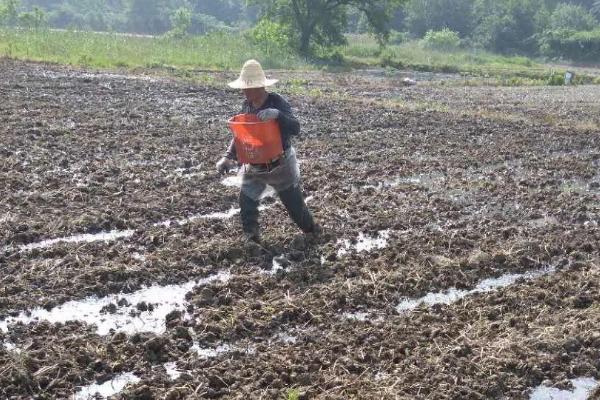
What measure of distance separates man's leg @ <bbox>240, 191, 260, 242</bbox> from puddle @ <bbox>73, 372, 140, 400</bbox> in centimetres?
240

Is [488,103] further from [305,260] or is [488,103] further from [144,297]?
[144,297]

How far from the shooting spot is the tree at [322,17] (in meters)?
37.9

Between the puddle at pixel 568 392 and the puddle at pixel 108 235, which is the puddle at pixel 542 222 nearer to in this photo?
the puddle at pixel 108 235

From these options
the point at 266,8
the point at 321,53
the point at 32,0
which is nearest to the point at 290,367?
the point at 321,53

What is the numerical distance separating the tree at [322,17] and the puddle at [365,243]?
31.7 m

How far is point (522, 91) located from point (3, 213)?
2126 cm

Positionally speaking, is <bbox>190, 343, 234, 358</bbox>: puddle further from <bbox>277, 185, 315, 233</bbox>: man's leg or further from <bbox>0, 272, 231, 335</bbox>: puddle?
<bbox>277, 185, 315, 233</bbox>: man's leg

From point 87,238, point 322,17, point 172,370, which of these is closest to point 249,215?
point 87,238

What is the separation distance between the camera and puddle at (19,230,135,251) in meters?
6.14

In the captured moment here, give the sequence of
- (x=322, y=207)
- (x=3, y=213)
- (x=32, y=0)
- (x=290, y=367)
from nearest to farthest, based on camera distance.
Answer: (x=290, y=367) → (x=3, y=213) → (x=322, y=207) → (x=32, y=0)

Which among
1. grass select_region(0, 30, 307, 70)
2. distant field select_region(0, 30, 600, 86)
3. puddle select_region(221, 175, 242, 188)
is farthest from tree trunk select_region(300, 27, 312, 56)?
puddle select_region(221, 175, 242, 188)

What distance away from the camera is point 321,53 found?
3741cm

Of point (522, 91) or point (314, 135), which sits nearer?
point (314, 135)

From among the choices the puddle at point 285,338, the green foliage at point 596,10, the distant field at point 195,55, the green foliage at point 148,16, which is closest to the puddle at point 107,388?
the puddle at point 285,338
